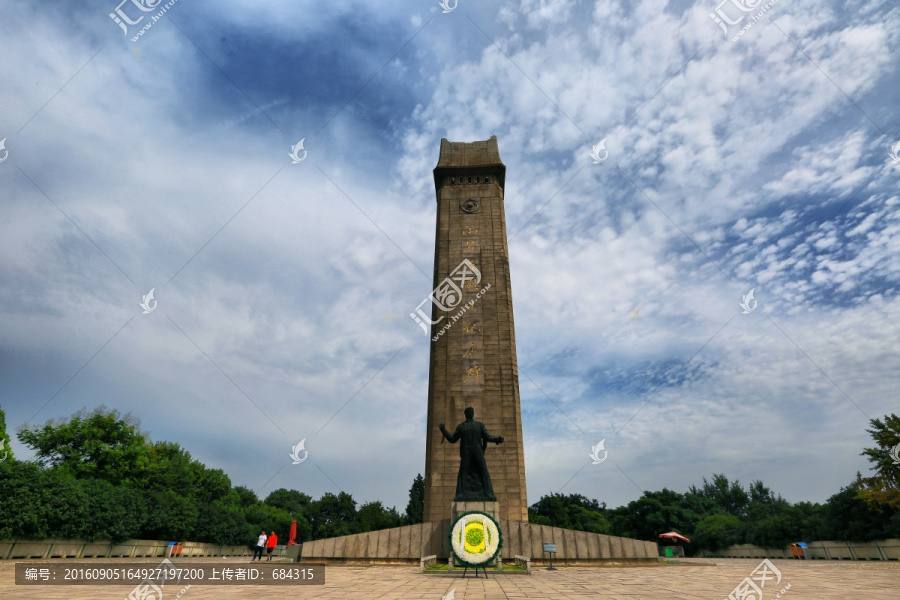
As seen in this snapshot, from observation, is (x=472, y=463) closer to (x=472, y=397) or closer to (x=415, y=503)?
(x=472, y=397)

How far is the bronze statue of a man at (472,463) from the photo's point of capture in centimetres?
1559

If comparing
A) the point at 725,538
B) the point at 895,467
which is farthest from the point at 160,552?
the point at 725,538

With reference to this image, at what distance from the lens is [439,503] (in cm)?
2498

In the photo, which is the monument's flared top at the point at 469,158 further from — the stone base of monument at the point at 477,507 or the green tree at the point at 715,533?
the green tree at the point at 715,533

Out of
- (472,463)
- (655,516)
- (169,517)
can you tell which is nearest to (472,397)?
(472,463)

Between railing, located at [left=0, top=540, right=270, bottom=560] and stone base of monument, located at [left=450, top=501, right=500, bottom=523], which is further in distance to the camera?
railing, located at [left=0, top=540, right=270, bottom=560]

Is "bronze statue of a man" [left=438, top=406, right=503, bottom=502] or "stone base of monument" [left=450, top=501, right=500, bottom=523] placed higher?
"bronze statue of a man" [left=438, top=406, right=503, bottom=502]

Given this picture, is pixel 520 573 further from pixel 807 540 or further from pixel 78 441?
pixel 78 441

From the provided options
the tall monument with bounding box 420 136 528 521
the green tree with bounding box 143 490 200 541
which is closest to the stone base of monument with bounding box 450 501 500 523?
the tall monument with bounding box 420 136 528 521

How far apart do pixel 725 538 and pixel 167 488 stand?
2154 inches

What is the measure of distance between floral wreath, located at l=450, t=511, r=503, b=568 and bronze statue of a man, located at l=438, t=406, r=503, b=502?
6.33 feet

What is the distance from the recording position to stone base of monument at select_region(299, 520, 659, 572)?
18.1m

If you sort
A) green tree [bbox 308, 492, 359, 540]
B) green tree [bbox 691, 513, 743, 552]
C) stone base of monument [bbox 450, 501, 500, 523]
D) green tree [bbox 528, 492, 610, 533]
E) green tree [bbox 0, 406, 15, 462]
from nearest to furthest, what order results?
stone base of monument [bbox 450, 501, 500, 523]
green tree [bbox 0, 406, 15, 462]
green tree [bbox 691, 513, 743, 552]
green tree [bbox 528, 492, 610, 533]
green tree [bbox 308, 492, 359, 540]

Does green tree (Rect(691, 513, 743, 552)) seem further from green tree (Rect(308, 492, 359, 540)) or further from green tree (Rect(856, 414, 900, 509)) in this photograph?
green tree (Rect(308, 492, 359, 540))
